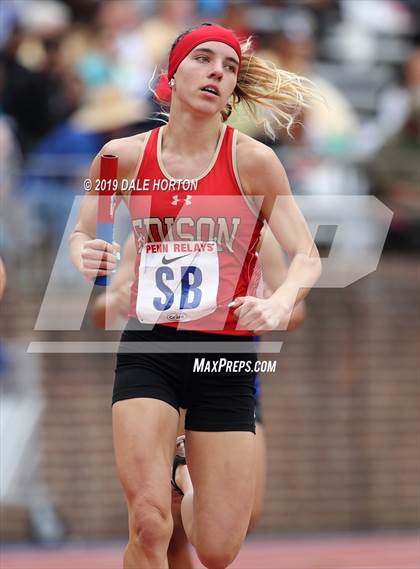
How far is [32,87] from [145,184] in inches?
178

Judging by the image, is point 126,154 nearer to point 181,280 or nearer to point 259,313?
point 181,280

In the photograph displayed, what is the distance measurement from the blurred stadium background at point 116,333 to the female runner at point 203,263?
147 inches

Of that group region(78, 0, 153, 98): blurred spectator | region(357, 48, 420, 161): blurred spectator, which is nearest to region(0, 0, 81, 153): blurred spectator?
region(78, 0, 153, 98): blurred spectator

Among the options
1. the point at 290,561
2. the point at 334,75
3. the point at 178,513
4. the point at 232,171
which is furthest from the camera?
the point at 334,75

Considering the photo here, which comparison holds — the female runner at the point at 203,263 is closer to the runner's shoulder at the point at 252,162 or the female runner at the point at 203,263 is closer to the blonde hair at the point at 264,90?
the runner's shoulder at the point at 252,162

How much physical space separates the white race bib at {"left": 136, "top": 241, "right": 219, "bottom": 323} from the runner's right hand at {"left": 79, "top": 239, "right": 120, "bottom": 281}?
0.89ft

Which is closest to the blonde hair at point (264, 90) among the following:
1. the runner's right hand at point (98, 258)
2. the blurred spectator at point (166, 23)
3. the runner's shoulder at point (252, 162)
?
the runner's shoulder at point (252, 162)

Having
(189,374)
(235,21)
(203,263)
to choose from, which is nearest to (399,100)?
(235,21)

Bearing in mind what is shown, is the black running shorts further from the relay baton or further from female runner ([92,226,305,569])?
female runner ([92,226,305,569])

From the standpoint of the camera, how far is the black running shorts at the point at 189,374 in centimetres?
498

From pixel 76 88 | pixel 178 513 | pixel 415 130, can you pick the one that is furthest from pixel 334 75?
pixel 178 513

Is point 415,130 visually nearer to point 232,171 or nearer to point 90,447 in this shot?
point 90,447

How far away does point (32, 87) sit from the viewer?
930 centimetres

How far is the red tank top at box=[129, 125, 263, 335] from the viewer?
4.98 meters
